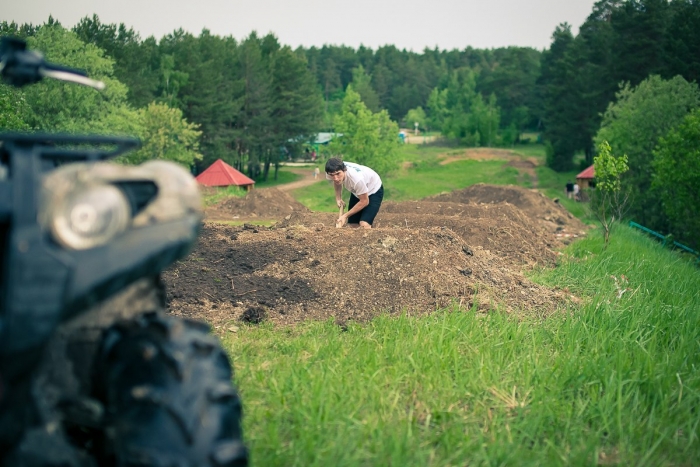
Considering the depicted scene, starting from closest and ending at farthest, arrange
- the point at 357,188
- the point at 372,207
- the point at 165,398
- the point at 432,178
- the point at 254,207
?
the point at 165,398
the point at 357,188
the point at 372,207
the point at 254,207
the point at 432,178

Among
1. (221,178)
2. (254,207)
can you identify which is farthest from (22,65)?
(221,178)

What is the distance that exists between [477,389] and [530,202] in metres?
17.4

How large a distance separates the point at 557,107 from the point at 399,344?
4944 centimetres

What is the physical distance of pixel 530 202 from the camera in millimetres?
21375

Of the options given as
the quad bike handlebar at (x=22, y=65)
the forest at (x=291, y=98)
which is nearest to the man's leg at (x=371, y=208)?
the quad bike handlebar at (x=22, y=65)

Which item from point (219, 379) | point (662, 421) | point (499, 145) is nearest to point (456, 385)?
point (662, 421)

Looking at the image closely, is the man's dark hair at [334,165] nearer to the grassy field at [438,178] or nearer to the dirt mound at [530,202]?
the dirt mound at [530,202]

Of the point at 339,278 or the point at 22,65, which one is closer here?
the point at 22,65

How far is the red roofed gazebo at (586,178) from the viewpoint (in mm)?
39384

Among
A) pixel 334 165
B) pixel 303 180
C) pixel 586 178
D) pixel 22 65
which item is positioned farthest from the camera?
pixel 303 180

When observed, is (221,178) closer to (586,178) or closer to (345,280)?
(586,178)

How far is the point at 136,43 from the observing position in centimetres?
4066

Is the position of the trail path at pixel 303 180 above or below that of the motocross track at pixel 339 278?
below

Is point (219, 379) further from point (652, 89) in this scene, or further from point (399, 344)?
point (652, 89)
